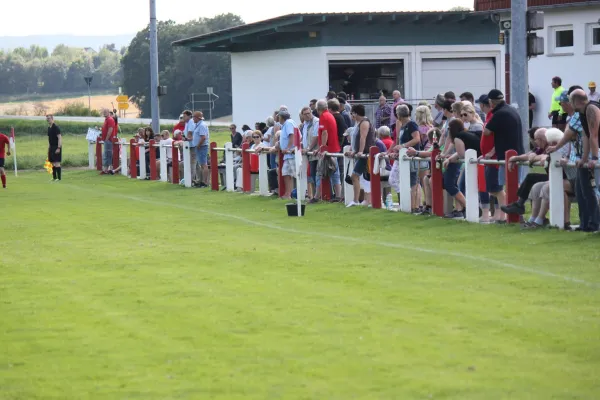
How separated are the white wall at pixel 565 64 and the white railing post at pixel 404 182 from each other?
1775 centimetres

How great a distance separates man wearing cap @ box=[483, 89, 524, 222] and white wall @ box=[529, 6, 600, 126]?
773 inches

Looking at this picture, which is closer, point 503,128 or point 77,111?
point 503,128

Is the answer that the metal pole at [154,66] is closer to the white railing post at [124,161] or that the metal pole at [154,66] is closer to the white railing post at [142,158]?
the white railing post at [124,161]

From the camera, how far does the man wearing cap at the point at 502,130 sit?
58.3 ft

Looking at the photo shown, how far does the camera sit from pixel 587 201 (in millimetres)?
15898

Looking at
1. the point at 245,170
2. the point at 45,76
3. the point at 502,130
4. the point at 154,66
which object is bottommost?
the point at 245,170

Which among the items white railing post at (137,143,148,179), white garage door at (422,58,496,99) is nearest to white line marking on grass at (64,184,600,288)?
white railing post at (137,143,148,179)

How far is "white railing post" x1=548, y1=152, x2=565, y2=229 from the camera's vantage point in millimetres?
16438

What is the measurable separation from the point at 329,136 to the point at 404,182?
127 inches

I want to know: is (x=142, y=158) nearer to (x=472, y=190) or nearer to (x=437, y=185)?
(x=437, y=185)

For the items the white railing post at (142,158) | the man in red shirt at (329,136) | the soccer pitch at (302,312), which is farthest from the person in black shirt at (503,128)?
the white railing post at (142,158)

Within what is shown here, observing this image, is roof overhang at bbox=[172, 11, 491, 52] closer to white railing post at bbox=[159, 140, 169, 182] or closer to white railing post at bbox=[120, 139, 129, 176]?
white railing post at bbox=[120, 139, 129, 176]

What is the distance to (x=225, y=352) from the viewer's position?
30.2 feet

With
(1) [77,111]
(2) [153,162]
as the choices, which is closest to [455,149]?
(2) [153,162]
